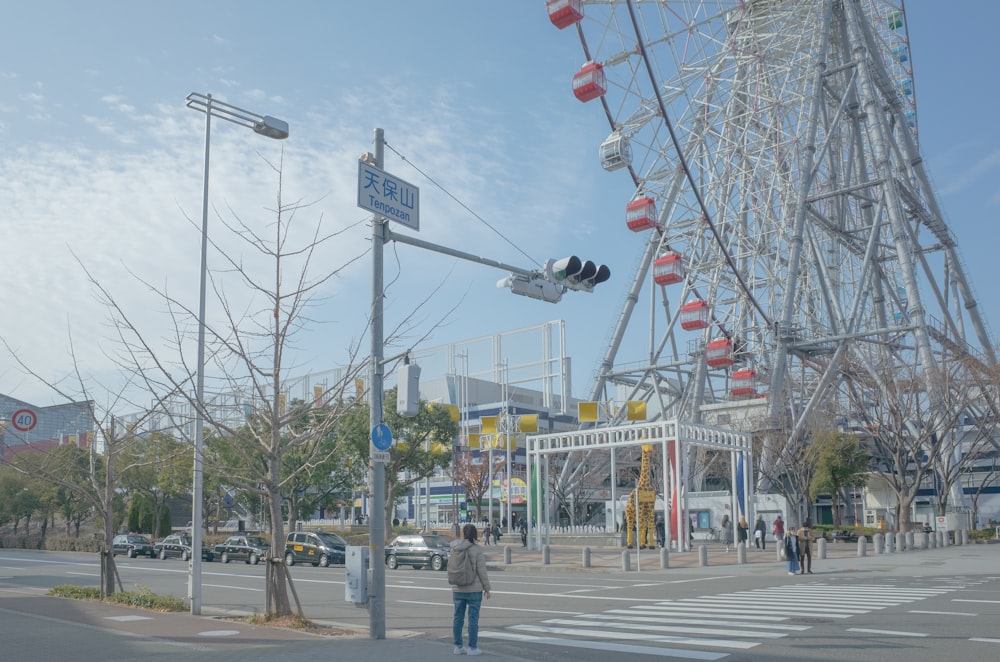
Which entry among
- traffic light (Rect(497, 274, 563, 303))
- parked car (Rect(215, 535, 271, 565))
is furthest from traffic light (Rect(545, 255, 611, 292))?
parked car (Rect(215, 535, 271, 565))

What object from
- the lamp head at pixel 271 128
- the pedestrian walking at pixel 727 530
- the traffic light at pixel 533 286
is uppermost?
the lamp head at pixel 271 128

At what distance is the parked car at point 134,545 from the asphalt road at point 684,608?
62.5 ft

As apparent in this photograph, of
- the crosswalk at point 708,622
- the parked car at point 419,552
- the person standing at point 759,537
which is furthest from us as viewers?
the person standing at point 759,537

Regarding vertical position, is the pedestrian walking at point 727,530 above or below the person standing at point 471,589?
below

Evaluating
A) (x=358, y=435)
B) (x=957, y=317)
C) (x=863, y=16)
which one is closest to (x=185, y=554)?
(x=358, y=435)

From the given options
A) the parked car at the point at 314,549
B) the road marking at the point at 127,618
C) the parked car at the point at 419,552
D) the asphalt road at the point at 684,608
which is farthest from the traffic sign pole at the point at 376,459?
the parked car at the point at 314,549

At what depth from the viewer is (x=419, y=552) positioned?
35.3m

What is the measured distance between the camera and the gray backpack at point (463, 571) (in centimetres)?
1125

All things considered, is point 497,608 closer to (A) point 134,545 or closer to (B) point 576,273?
(B) point 576,273

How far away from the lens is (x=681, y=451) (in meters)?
36.3

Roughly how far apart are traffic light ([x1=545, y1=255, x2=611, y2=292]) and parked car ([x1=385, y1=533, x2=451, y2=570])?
815 inches

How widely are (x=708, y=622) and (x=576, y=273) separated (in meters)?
6.34

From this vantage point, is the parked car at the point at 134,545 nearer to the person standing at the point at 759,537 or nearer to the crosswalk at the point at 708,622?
the person standing at the point at 759,537

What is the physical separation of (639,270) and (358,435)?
966 inches
